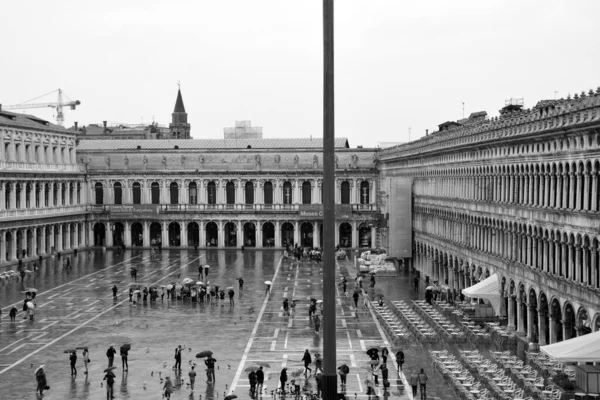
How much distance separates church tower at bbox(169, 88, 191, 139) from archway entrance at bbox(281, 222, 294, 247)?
7096 cm

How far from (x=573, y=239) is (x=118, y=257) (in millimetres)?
73721

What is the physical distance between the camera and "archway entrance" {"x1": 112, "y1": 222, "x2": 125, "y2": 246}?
12412 cm

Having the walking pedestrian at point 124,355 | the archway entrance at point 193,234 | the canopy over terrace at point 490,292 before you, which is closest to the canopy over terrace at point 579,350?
the walking pedestrian at point 124,355

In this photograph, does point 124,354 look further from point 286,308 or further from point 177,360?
point 286,308

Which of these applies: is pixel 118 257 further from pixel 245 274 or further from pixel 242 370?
pixel 242 370

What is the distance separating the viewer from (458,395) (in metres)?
38.9

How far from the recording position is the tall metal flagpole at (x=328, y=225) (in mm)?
14055

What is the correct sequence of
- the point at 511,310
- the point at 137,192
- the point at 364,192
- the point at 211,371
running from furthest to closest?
the point at 137,192 → the point at 364,192 → the point at 511,310 → the point at 211,371

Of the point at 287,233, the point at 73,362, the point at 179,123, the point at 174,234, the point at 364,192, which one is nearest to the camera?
the point at 73,362

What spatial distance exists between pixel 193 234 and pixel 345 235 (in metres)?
19.6

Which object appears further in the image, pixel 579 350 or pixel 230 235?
pixel 230 235

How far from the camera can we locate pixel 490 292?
5650 centimetres

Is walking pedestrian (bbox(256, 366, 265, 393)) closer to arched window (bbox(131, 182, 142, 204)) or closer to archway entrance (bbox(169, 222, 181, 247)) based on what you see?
archway entrance (bbox(169, 222, 181, 247))

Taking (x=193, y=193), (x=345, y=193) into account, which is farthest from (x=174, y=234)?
(x=345, y=193)
